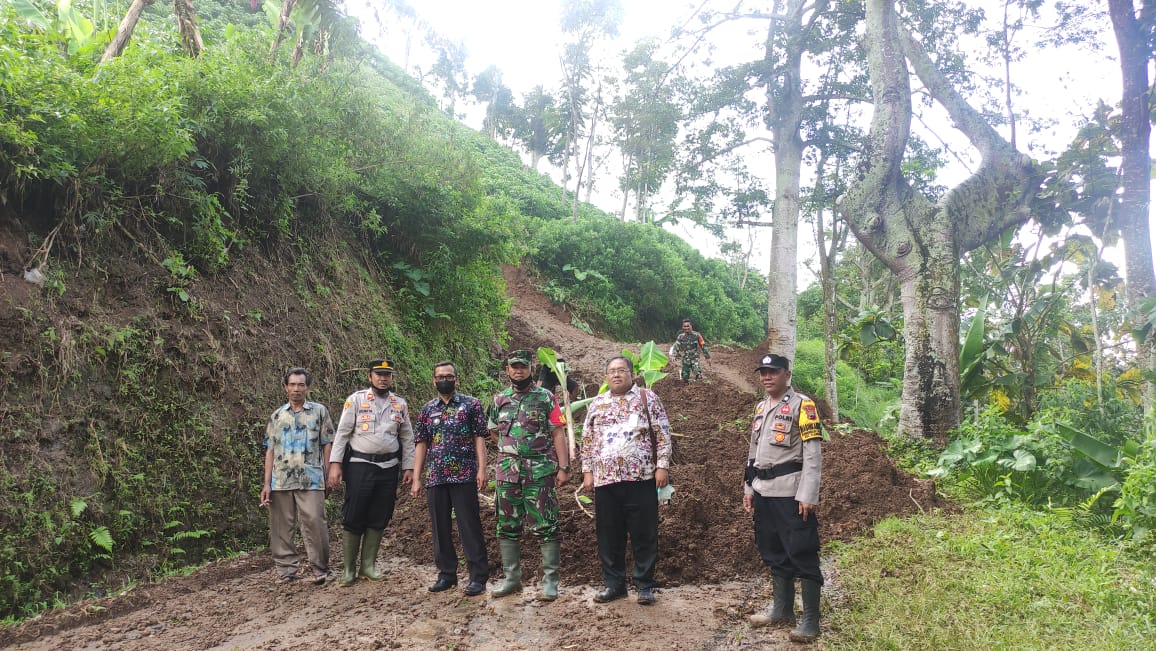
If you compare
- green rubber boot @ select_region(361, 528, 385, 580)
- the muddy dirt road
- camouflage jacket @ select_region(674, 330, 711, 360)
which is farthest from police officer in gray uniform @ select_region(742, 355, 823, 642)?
camouflage jacket @ select_region(674, 330, 711, 360)

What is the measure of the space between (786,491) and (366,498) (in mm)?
3115

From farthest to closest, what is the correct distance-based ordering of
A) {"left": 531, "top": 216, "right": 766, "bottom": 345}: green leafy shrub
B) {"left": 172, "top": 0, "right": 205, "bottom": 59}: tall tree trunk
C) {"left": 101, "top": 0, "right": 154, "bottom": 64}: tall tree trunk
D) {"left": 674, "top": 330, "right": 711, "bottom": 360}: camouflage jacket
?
{"left": 531, "top": 216, "right": 766, "bottom": 345}: green leafy shrub
{"left": 674, "top": 330, "right": 711, "bottom": 360}: camouflage jacket
{"left": 172, "top": 0, "right": 205, "bottom": 59}: tall tree trunk
{"left": 101, "top": 0, "right": 154, "bottom": 64}: tall tree trunk

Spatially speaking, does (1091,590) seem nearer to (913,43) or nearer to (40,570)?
(40,570)

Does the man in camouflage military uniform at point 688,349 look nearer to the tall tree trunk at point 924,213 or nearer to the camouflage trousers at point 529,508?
the tall tree trunk at point 924,213

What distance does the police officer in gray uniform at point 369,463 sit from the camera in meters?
5.19

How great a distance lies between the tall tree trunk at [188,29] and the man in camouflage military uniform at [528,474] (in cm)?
644

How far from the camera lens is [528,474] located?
4750 millimetres

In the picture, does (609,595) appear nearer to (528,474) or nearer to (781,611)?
(528,474)

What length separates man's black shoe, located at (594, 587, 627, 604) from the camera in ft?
14.8

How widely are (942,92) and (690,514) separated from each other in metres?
7.80

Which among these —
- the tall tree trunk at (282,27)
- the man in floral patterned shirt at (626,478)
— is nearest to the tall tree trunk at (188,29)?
the tall tree trunk at (282,27)

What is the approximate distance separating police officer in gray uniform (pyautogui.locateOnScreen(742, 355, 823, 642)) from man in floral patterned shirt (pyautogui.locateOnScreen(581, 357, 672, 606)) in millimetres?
645

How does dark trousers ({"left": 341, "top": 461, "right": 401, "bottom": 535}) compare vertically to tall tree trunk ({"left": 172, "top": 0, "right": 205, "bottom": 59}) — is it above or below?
below

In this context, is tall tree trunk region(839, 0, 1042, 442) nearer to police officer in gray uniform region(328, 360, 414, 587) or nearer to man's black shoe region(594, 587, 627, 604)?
man's black shoe region(594, 587, 627, 604)
